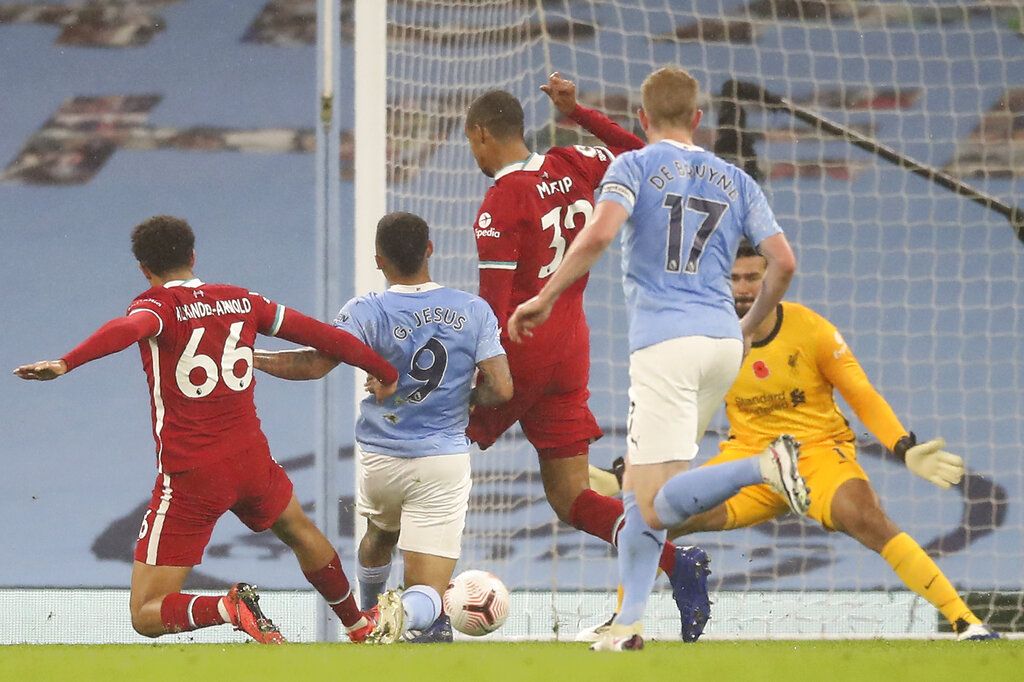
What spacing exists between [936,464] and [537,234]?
5.45 ft

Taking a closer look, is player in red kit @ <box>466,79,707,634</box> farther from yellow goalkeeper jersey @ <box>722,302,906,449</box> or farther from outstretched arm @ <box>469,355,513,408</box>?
yellow goalkeeper jersey @ <box>722,302,906,449</box>

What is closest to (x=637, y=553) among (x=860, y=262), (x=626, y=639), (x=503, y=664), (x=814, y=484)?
(x=626, y=639)

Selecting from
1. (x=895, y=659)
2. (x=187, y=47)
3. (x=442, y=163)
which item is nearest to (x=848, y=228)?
(x=442, y=163)

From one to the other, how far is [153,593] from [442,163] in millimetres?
3251

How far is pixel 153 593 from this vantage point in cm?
441

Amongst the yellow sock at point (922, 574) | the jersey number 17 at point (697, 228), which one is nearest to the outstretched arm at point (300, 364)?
the jersey number 17 at point (697, 228)

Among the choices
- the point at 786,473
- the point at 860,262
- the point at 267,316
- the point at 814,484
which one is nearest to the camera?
the point at 786,473

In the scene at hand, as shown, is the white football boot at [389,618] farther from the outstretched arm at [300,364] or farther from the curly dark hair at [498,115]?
the curly dark hair at [498,115]

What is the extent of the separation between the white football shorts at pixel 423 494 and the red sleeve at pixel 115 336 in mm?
884

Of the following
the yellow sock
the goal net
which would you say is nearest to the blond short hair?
the yellow sock

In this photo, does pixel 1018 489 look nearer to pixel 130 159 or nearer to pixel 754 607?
pixel 754 607

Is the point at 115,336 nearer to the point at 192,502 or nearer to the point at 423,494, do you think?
the point at 192,502

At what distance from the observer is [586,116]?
515 centimetres

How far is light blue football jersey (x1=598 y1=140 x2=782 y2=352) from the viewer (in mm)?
3902
